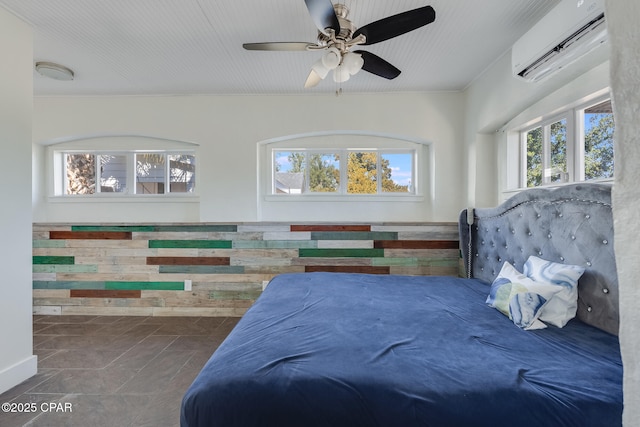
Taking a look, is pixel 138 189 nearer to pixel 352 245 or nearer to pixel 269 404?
pixel 352 245

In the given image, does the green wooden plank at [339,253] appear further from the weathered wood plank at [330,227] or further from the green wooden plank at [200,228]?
the green wooden plank at [200,228]

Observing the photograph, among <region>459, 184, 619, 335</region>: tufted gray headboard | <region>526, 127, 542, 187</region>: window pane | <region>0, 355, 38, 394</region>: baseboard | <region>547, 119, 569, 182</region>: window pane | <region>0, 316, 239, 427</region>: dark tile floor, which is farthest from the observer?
<region>526, 127, 542, 187</region>: window pane

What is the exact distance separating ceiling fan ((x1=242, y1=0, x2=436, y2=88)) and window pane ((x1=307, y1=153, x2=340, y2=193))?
1.63 metres

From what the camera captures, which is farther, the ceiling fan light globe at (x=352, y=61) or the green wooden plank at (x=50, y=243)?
the green wooden plank at (x=50, y=243)

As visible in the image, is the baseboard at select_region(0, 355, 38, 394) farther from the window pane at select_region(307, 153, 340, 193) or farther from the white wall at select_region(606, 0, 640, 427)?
the white wall at select_region(606, 0, 640, 427)

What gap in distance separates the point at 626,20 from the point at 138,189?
4187 millimetres

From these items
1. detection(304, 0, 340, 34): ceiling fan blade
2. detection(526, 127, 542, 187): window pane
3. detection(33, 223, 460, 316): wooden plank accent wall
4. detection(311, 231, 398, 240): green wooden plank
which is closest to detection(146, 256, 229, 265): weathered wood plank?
detection(33, 223, 460, 316): wooden plank accent wall

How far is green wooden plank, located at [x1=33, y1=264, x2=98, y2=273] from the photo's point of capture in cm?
314

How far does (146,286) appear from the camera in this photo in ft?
10.3

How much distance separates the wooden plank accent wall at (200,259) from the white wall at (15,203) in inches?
44.0

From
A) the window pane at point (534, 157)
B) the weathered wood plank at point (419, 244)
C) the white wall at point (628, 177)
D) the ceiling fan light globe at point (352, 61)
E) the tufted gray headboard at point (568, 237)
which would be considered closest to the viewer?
the white wall at point (628, 177)

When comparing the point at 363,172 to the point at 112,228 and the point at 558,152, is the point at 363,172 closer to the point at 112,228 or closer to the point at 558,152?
the point at 558,152

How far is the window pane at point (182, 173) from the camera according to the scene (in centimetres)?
358

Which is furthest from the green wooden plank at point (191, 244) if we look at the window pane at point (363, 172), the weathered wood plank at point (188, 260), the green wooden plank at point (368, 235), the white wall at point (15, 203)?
the window pane at point (363, 172)
